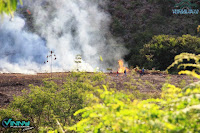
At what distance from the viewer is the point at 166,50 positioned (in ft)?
110

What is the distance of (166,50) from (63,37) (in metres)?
17.6

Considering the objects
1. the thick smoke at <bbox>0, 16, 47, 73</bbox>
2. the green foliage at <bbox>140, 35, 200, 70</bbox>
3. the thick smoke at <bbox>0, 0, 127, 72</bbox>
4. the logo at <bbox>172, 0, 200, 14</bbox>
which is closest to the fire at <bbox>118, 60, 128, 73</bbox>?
the thick smoke at <bbox>0, 0, 127, 72</bbox>

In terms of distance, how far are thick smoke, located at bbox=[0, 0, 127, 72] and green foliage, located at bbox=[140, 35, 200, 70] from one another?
25.8 ft

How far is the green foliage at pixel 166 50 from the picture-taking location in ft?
110

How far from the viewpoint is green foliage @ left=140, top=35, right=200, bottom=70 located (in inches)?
1316

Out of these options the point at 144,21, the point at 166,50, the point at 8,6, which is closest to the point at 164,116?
the point at 8,6

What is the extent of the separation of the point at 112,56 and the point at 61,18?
1073cm

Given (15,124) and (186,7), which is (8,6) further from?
(186,7)

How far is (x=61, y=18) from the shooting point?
4681 centimetres

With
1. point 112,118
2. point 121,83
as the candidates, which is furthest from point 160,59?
point 112,118

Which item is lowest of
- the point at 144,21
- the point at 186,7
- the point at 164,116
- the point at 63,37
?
the point at 164,116

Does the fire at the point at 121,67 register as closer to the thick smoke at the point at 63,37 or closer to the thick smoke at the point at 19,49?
the thick smoke at the point at 63,37

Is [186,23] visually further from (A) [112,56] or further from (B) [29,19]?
(B) [29,19]

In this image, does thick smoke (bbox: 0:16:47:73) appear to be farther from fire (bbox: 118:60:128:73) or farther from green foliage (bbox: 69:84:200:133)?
green foliage (bbox: 69:84:200:133)
